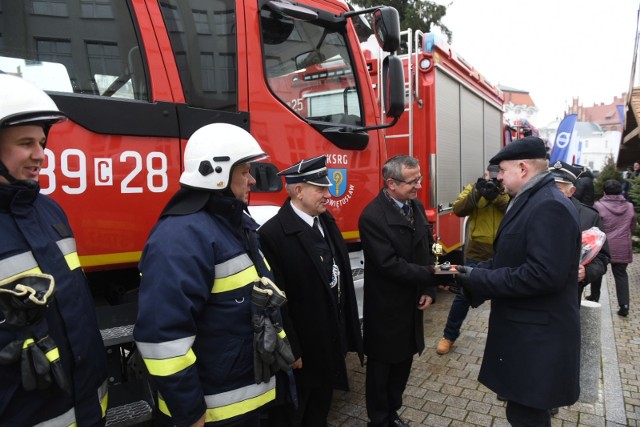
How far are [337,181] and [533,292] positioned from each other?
55.9 inches

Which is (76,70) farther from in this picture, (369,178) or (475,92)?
(475,92)

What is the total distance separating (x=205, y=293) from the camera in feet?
5.15

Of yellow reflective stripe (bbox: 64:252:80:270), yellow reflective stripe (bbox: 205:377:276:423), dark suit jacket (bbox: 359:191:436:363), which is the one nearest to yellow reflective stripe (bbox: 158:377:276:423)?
yellow reflective stripe (bbox: 205:377:276:423)

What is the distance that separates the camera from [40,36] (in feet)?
6.16

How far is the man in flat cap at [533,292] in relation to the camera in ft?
6.64

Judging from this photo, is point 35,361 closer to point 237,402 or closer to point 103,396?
point 103,396

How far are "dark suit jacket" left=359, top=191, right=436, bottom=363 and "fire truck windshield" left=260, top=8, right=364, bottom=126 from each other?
0.73 m

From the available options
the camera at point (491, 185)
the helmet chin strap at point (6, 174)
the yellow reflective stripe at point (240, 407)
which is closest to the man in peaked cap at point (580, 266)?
the camera at point (491, 185)

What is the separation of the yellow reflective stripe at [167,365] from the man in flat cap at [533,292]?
1492 mm

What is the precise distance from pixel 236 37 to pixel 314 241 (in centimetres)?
122

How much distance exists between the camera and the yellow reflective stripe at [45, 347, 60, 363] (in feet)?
4.28

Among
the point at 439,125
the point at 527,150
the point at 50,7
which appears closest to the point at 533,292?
the point at 527,150

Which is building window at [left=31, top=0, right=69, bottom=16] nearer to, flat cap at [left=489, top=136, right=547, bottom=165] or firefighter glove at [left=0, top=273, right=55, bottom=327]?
firefighter glove at [left=0, top=273, right=55, bottom=327]

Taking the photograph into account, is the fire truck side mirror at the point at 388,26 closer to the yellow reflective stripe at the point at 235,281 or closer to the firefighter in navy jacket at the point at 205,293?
the firefighter in navy jacket at the point at 205,293
